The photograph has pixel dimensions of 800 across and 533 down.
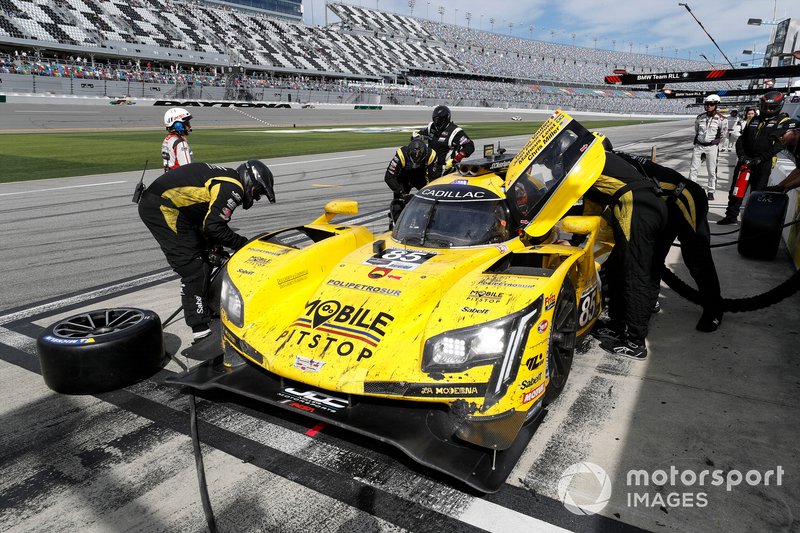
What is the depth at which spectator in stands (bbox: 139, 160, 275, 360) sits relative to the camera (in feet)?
14.1

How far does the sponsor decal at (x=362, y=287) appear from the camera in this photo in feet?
11.3

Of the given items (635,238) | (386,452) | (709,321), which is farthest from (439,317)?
(709,321)

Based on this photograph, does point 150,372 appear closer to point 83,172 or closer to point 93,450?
point 93,450

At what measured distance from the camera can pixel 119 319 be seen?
3.97 m

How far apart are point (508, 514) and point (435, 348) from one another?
0.91m

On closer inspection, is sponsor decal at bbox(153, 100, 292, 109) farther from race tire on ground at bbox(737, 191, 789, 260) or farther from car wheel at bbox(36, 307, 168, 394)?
race tire on ground at bbox(737, 191, 789, 260)

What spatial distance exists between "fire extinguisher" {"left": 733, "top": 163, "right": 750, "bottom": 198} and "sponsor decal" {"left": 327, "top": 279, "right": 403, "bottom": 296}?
8.24m

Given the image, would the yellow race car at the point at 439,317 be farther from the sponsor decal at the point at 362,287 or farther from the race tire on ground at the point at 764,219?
the race tire on ground at the point at 764,219

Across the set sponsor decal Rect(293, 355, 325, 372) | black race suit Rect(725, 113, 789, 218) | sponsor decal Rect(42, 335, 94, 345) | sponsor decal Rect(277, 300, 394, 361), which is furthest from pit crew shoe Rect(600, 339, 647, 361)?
black race suit Rect(725, 113, 789, 218)

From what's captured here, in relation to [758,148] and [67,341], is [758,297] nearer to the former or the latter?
[758,148]

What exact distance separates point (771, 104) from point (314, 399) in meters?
9.23

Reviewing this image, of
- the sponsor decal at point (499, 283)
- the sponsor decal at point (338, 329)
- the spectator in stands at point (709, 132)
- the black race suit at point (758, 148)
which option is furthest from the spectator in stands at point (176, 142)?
the spectator in stands at point (709, 132)

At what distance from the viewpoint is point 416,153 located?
288 inches

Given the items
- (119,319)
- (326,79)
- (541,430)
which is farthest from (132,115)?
(326,79)
